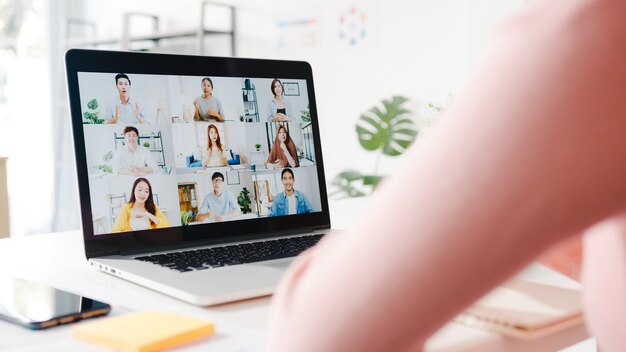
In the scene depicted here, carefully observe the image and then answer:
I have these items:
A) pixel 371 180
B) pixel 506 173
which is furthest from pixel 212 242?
pixel 371 180

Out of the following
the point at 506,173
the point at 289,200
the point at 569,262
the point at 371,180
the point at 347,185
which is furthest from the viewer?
the point at 347,185

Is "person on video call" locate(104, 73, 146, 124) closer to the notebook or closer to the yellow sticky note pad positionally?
the yellow sticky note pad

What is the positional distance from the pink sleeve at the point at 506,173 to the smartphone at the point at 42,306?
1.32ft

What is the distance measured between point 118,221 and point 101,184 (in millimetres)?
55

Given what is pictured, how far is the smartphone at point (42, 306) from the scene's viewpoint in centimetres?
67

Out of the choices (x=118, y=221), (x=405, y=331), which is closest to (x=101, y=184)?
(x=118, y=221)

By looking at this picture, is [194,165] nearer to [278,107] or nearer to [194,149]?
[194,149]

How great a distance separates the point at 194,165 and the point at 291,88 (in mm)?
229

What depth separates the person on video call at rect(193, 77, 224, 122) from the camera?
1.07m

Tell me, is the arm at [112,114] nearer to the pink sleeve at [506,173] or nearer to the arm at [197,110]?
the arm at [197,110]

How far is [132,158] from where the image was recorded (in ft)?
3.26

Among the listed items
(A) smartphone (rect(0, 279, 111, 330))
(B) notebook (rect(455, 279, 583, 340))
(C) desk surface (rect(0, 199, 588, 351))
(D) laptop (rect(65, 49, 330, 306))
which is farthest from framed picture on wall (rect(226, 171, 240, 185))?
(B) notebook (rect(455, 279, 583, 340))

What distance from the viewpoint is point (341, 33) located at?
136 inches

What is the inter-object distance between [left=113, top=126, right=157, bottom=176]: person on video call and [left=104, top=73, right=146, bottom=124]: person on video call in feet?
0.05
